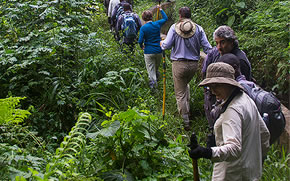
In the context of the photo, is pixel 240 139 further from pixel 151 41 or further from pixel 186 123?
pixel 151 41

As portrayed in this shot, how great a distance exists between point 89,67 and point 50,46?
1.03 meters

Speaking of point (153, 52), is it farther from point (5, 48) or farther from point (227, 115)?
point (227, 115)

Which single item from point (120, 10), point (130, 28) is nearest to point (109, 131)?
point (130, 28)

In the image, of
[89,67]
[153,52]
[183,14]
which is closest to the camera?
[183,14]

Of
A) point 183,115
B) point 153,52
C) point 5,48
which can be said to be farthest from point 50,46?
point 183,115

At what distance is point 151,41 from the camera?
25.5 ft

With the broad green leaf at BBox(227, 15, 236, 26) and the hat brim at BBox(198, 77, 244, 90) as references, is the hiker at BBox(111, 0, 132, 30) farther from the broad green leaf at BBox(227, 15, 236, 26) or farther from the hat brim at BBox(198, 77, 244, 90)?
the hat brim at BBox(198, 77, 244, 90)

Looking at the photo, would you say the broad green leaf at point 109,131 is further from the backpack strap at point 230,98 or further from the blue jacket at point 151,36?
the blue jacket at point 151,36

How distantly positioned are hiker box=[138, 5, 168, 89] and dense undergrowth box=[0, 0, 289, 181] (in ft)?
0.95

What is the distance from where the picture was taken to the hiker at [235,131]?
2660mm

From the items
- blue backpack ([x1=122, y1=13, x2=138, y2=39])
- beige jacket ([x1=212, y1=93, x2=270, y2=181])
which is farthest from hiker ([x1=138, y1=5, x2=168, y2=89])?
beige jacket ([x1=212, y1=93, x2=270, y2=181])

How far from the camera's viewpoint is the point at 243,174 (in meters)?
2.88

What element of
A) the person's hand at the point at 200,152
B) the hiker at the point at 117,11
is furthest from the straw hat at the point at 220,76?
the hiker at the point at 117,11

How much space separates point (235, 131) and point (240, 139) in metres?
0.08
